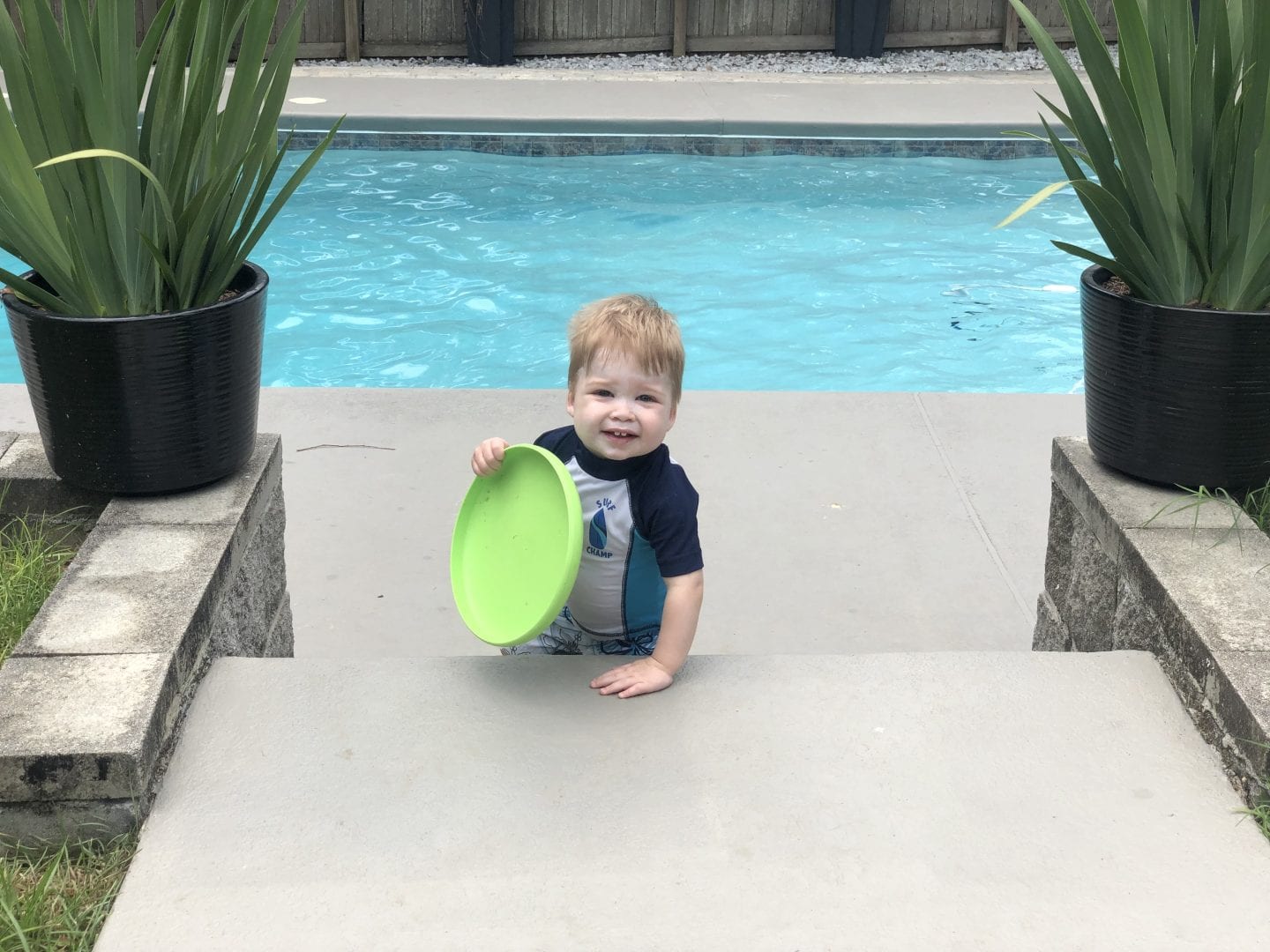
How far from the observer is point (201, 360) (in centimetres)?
244

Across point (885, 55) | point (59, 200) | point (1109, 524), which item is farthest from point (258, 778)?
point (885, 55)

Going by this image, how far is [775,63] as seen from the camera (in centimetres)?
1207

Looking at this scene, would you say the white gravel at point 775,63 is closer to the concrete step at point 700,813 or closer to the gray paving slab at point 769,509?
the gray paving slab at point 769,509

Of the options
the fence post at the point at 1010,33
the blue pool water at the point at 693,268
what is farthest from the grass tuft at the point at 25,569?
the fence post at the point at 1010,33

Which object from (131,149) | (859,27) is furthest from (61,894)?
(859,27)

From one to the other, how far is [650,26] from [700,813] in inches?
443

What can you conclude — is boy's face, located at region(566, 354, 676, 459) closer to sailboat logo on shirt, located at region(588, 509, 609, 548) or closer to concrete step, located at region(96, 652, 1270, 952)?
sailboat logo on shirt, located at region(588, 509, 609, 548)

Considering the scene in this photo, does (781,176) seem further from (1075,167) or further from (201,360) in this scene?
(201,360)

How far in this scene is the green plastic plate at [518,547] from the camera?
6.91ft

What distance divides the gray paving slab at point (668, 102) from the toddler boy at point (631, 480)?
691 cm

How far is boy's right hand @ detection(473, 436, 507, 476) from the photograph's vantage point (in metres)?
2.37

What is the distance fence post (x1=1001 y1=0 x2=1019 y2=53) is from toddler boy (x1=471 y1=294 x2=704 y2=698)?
1120 centimetres

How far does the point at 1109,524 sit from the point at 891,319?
15.1ft

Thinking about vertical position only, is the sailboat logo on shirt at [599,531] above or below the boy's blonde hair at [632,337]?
below
